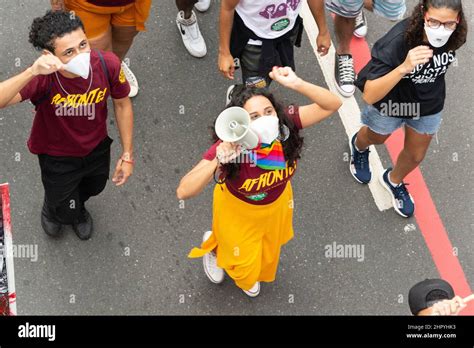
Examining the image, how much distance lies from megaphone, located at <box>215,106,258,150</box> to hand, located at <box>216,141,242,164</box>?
0.10 feet

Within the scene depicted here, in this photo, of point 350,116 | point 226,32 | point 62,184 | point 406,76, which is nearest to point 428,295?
point 406,76

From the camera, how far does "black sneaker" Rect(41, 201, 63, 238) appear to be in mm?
5398

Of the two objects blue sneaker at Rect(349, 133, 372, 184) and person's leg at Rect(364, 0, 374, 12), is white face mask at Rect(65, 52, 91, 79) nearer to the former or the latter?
blue sneaker at Rect(349, 133, 372, 184)

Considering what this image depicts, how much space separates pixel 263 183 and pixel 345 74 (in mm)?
2196

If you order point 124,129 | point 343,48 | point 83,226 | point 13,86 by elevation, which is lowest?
point 83,226

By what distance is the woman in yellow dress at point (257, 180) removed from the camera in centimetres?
412

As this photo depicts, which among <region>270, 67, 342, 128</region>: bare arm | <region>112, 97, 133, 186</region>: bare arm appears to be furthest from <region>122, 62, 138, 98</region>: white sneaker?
<region>270, 67, 342, 128</region>: bare arm

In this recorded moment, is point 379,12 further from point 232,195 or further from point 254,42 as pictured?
point 232,195

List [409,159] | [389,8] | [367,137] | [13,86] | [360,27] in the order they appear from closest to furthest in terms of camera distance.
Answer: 1. [13,86]
2. [409,159]
3. [367,137]
4. [389,8]
5. [360,27]

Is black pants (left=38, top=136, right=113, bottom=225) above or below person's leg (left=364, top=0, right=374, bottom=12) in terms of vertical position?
below

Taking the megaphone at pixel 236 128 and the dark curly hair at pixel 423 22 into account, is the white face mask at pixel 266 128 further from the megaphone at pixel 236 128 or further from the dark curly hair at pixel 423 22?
the dark curly hair at pixel 423 22

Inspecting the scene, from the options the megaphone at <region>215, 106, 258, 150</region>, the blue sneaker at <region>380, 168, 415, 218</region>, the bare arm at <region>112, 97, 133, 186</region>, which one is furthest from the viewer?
the blue sneaker at <region>380, 168, 415, 218</region>

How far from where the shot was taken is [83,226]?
17.9 feet

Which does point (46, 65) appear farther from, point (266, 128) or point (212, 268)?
point (212, 268)
